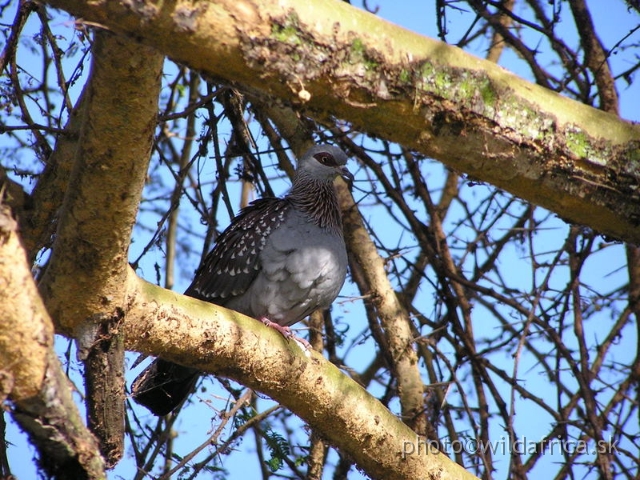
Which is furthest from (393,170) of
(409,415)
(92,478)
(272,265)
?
(92,478)

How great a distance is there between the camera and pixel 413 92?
2.42m

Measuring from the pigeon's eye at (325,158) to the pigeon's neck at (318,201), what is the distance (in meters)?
0.14

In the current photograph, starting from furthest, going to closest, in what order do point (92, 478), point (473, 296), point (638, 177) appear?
point (473, 296) → point (638, 177) → point (92, 478)

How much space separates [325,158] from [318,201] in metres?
0.31

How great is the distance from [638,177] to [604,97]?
212cm

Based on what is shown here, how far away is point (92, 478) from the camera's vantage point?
2.14 metres

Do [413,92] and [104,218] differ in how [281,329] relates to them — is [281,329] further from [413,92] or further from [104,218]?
[413,92]

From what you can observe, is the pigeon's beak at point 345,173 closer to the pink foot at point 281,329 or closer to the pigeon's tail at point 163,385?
the pink foot at point 281,329

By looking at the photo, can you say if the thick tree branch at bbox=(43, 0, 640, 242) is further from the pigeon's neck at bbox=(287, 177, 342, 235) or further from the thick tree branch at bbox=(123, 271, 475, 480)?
the pigeon's neck at bbox=(287, 177, 342, 235)

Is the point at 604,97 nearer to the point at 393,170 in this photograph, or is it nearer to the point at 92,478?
the point at 393,170

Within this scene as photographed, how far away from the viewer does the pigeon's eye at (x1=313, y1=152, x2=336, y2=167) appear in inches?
197

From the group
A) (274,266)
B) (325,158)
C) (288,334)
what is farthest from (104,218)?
(325,158)

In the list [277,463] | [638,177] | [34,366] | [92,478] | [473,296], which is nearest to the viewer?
[34,366]

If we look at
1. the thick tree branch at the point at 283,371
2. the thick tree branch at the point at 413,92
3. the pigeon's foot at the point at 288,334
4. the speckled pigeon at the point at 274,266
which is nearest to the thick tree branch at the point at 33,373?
the thick tree branch at the point at 413,92
